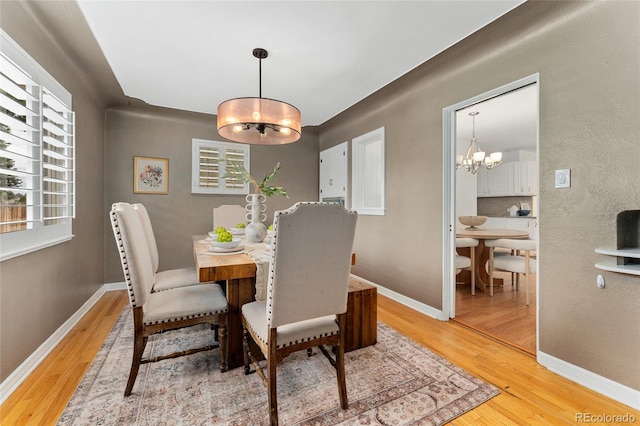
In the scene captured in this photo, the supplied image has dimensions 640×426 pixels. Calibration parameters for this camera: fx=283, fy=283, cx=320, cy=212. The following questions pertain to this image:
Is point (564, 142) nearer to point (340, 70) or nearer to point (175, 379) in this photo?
point (340, 70)

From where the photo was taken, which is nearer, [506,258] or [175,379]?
[175,379]

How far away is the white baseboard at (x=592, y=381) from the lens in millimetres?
1550

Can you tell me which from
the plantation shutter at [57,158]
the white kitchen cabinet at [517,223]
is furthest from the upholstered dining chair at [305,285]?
the white kitchen cabinet at [517,223]

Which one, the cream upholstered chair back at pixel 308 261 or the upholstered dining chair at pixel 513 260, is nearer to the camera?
the cream upholstered chair back at pixel 308 261

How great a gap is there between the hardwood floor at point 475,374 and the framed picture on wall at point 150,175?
1868 mm

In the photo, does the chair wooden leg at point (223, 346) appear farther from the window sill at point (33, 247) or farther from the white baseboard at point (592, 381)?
the white baseboard at point (592, 381)

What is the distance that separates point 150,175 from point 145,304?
284cm

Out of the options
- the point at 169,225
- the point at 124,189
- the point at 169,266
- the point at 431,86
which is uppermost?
the point at 431,86

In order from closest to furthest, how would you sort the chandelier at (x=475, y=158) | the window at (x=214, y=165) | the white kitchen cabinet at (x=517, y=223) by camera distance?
1. the window at (x=214, y=165)
2. the chandelier at (x=475, y=158)
3. the white kitchen cabinet at (x=517, y=223)

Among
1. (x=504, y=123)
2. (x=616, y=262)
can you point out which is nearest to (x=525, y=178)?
(x=504, y=123)

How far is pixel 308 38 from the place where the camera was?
2.25 meters

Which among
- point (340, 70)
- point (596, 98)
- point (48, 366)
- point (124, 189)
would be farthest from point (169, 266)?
point (596, 98)

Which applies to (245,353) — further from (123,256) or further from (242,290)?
(123,256)

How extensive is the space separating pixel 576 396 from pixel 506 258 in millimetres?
2034
